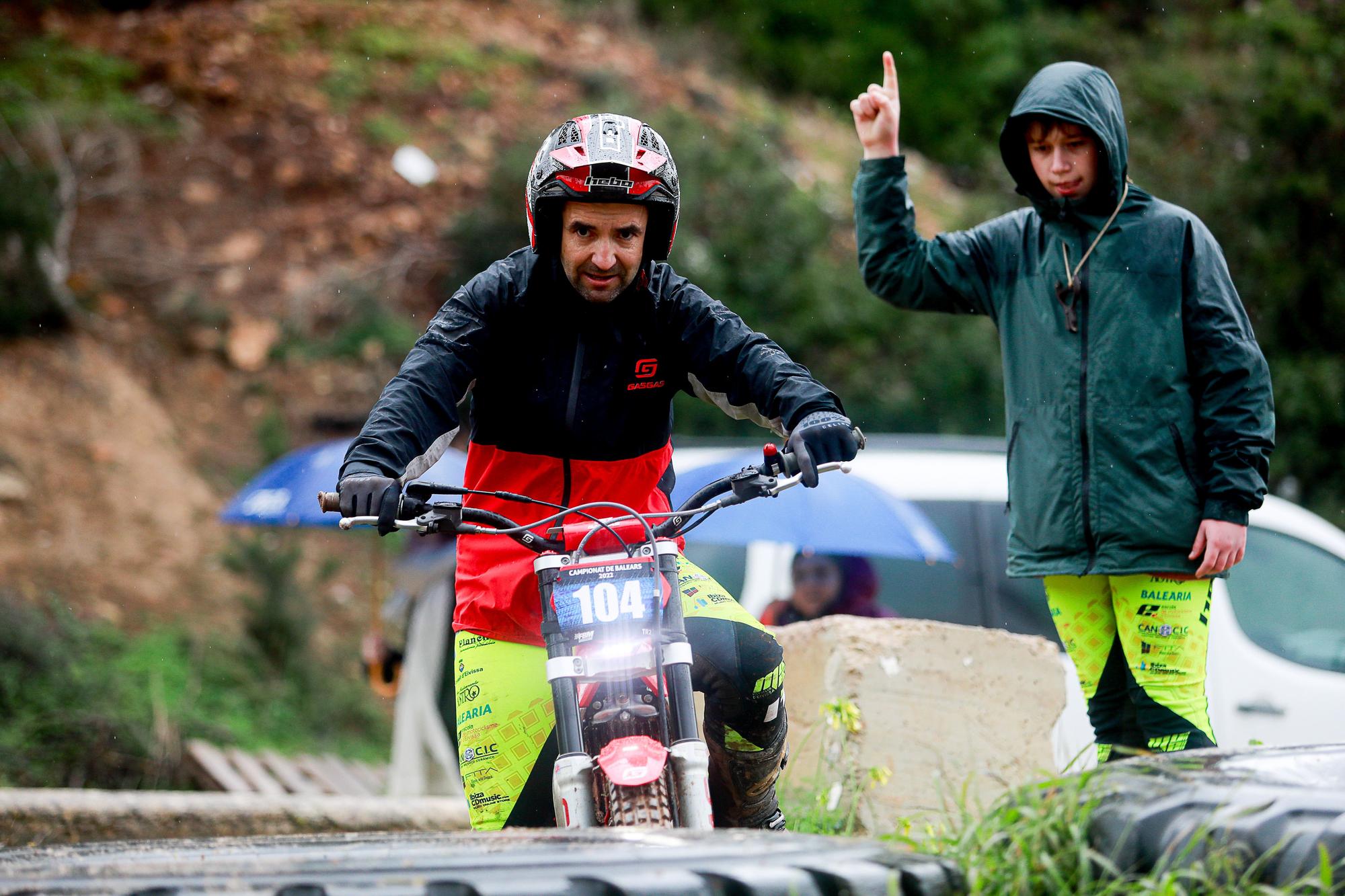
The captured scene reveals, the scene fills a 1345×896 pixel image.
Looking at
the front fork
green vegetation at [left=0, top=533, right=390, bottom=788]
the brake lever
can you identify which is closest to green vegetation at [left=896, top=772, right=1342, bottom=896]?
the front fork

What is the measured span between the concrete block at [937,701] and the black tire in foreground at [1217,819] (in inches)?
97.2

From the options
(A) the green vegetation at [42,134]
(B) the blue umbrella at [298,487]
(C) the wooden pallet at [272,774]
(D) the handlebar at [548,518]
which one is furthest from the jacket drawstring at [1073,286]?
(A) the green vegetation at [42,134]

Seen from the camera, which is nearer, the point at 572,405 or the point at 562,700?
the point at 562,700

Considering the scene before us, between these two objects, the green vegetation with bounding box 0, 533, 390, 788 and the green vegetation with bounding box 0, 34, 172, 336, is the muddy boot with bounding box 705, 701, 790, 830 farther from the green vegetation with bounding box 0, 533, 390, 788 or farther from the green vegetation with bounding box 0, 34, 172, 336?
the green vegetation with bounding box 0, 34, 172, 336

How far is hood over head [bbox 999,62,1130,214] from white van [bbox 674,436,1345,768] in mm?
2253

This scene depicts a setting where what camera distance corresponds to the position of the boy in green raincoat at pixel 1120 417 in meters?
4.19

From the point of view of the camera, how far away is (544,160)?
372 centimetres

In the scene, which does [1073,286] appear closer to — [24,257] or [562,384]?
[562,384]

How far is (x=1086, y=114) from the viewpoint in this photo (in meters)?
4.43

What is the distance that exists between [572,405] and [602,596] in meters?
0.68

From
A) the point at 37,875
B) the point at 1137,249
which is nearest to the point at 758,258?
the point at 1137,249

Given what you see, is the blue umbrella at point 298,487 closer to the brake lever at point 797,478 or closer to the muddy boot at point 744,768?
the muddy boot at point 744,768

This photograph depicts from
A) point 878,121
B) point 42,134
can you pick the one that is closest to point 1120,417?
point 878,121

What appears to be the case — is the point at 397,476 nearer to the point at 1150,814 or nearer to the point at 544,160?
the point at 544,160
